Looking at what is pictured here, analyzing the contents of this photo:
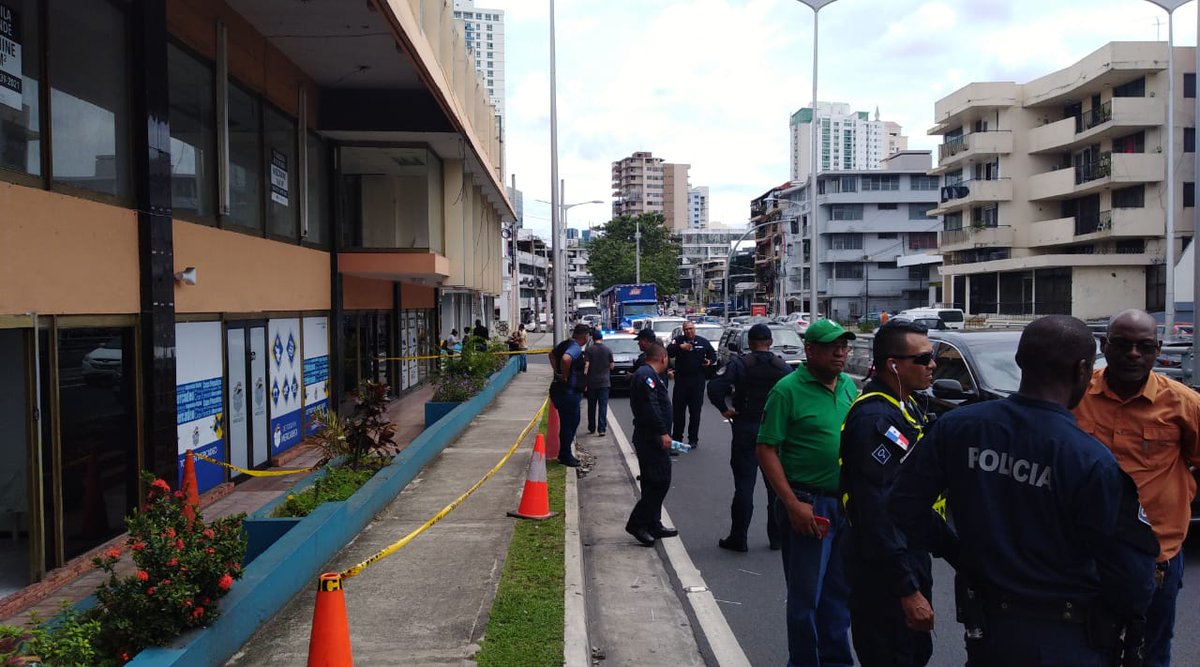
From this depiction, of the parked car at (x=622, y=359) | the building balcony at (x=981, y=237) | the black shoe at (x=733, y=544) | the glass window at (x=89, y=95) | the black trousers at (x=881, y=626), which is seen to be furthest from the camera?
the building balcony at (x=981, y=237)

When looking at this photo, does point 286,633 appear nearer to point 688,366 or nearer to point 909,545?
point 909,545

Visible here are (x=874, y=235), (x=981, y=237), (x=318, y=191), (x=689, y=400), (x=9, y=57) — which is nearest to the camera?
(x=9, y=57)

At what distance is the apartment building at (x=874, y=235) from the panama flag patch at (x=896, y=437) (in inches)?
2669

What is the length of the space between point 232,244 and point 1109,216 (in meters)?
40.7

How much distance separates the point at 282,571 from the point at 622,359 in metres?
16.3

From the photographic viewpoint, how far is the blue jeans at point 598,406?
13.7m

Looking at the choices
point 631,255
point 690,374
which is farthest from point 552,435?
point 631,255

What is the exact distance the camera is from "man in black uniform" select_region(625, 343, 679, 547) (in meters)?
7.37

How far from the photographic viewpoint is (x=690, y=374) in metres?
12.5

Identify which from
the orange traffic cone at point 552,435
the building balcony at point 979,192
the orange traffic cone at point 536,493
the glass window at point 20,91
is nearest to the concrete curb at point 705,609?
the orange traffic cone at point 536,493

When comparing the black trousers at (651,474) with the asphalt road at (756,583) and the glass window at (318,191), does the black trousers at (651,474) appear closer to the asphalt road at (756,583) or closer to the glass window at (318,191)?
the asphalt road at (756,583)

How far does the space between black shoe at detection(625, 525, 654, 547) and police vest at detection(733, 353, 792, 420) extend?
1383 millimetres

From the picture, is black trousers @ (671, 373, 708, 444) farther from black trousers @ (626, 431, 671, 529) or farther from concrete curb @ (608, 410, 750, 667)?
black trousers @ (626, 431, 671, 529)

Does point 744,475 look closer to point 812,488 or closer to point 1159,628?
point 812,488
